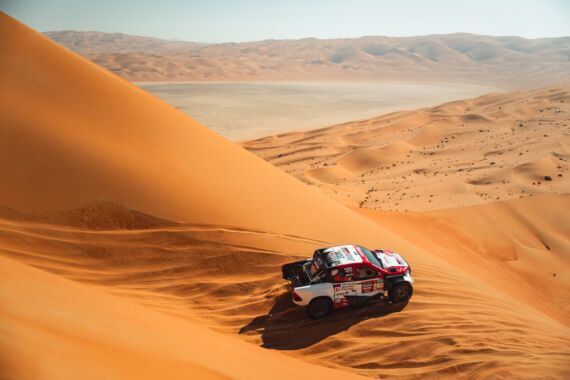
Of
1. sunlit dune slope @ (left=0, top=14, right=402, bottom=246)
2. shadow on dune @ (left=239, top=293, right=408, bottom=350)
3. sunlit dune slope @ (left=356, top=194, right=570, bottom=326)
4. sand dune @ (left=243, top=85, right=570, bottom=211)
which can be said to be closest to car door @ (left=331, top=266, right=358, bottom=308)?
shadow on dune @ (left=239, top=293, right=408, bottom=350)

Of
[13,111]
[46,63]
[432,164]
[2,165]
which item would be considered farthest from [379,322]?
[432,164]

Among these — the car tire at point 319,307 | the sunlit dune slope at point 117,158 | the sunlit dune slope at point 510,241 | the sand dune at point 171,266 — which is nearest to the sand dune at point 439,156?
the sunlit dune slope at point 510,241

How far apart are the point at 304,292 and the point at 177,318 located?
2105mm

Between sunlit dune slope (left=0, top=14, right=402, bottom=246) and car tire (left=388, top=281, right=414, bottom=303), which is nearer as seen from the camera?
car tire (left=388, top=281, right=414, bottom=303)

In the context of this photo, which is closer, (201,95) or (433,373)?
(433,373)

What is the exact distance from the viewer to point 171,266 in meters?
8.02

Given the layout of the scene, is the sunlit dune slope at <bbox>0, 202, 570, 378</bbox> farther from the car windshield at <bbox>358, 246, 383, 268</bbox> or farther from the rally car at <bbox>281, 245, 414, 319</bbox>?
the car windshield at <bbox>358, 246, 383, 268</bbox>

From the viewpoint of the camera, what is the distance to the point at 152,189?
8984mm

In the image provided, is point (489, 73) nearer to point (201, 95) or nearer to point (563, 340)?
point (201, 95)

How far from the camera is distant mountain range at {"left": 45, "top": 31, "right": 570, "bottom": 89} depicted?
82.2 m

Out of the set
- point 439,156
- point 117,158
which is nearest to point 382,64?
A: point 439,156

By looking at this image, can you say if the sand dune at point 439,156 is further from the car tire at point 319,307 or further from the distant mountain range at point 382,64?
the distant mountain range at point 382,64

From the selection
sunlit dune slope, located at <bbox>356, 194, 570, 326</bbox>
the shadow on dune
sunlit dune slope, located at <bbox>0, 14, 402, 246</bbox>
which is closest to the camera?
the shadow on dune

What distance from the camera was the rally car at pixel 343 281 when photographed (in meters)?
7.26
